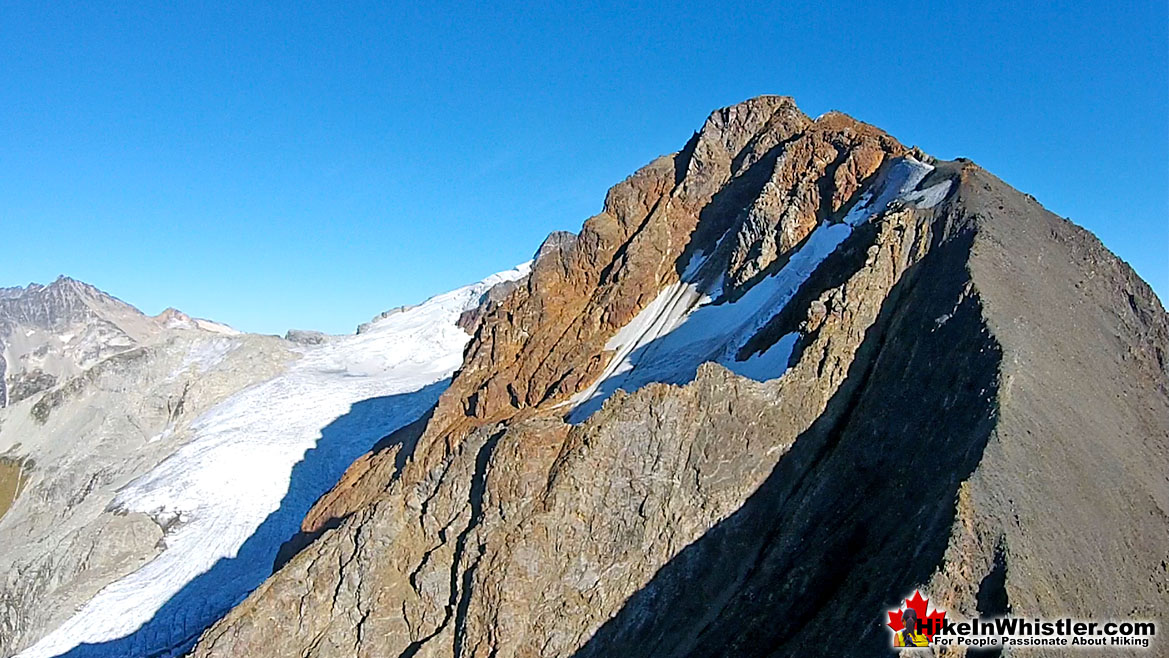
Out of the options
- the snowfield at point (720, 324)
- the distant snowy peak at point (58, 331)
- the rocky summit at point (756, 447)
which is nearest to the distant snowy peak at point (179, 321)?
the distant snowy peak at point (58, 331)

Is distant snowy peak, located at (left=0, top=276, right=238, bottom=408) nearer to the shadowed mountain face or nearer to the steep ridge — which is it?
the steep ridge

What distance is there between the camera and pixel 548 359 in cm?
3619

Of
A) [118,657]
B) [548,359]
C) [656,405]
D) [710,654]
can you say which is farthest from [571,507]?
[118,657]

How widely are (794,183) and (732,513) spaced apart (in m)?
17.3

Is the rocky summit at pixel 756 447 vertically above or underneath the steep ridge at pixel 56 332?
underneath

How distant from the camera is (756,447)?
2380cm

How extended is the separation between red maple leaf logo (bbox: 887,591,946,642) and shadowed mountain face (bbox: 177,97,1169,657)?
0.24m

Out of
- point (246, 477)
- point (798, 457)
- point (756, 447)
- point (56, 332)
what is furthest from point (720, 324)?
point (56, 332)

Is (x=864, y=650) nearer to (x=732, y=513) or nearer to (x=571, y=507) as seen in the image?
(x=732, y=513)

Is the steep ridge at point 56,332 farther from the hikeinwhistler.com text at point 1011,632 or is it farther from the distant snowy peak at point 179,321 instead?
the hikeinwhistler.com text at point 1011,632

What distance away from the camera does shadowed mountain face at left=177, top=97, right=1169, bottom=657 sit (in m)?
16.8

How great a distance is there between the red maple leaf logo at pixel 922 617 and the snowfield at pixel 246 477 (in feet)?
134

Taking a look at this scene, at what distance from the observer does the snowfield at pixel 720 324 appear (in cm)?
2888

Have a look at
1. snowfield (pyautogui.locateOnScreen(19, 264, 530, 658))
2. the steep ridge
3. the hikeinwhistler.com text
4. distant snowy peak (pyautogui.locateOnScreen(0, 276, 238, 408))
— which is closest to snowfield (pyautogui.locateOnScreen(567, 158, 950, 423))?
the hikeinwhistler.com text
